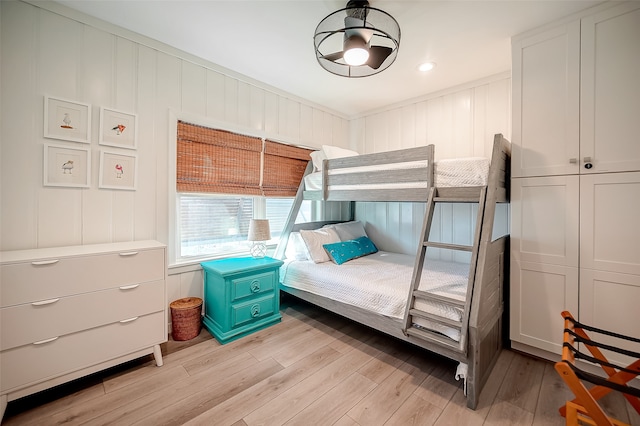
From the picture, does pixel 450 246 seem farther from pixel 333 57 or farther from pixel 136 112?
pixel 136 112

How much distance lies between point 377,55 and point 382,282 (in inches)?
68.2

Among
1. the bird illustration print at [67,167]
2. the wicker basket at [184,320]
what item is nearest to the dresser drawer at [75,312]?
the wicker basket at [184,320]

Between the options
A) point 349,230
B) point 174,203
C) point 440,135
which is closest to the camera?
point 174,203

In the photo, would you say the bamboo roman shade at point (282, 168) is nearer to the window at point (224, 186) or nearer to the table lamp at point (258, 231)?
the window at point (224, 186)

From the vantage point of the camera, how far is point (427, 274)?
2.38m

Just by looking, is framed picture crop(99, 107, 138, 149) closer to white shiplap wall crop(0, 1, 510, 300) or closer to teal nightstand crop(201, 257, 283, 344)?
white shiplap wall crop(0, 1, 510, 300)

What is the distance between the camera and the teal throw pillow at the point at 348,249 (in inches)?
113

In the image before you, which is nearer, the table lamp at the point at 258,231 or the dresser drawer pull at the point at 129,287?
the dresser drawer pull at the point at 129,287

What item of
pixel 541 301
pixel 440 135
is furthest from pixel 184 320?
pixel 440 135

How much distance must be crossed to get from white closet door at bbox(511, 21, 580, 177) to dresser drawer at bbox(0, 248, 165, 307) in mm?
2941

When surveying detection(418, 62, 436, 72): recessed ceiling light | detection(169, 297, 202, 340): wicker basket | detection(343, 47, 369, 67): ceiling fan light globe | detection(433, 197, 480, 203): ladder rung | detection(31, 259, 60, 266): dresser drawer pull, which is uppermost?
detection(418, 62, 436, 72): recessed ceiling light

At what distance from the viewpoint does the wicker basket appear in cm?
232

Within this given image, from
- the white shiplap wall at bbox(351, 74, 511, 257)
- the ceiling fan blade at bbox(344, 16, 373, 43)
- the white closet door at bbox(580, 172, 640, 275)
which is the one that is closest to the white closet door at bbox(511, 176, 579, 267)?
the white closet door at bbox(580, 172, 640, 275)

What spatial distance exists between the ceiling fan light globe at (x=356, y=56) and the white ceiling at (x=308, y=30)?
0.35 meters
